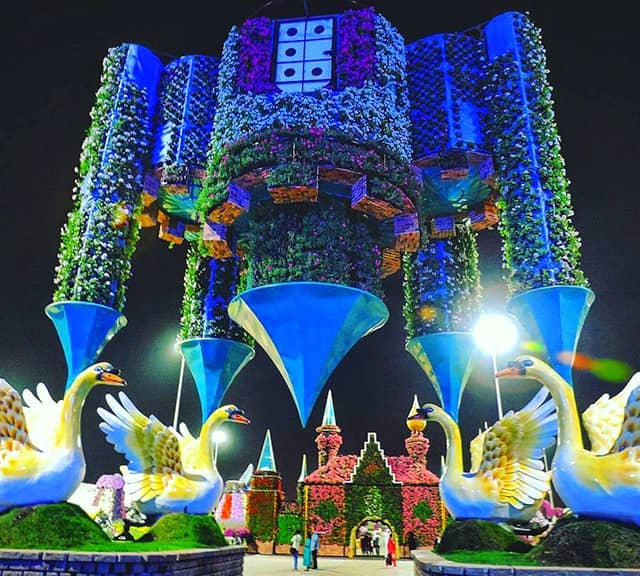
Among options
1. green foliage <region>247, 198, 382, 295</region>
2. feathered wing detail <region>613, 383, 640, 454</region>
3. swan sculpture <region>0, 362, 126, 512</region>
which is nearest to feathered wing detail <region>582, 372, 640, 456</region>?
feathered wing detail <region>613, 383, 640, 454</region>

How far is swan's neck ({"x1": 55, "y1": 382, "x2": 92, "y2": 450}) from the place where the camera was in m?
7.71

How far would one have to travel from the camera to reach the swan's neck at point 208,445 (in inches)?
419

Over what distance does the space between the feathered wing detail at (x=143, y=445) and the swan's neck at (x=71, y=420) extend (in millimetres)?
1243

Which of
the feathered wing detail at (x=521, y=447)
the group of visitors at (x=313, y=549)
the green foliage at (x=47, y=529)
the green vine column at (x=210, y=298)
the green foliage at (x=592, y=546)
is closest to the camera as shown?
the green foliage at (x=592, y=546)

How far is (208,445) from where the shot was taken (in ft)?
36.0

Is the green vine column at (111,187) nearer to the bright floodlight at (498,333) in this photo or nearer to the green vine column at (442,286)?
the green vine column at (442,286)

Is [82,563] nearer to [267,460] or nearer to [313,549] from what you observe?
[313,549]

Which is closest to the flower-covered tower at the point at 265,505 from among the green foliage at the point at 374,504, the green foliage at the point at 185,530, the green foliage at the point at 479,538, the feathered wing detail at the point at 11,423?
the green foliage at the point at 374,504

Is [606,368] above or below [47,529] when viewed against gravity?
above

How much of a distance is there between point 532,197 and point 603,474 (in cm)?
752

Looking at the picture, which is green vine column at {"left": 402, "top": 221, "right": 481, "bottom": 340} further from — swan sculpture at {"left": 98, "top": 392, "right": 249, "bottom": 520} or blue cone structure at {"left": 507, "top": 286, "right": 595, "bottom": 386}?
swan sculpture at {"left": 98, "top": 392, "right": 249, "bottom": 520}

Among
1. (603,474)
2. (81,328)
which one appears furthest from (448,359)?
(81,328)

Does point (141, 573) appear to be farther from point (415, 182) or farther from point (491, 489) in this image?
point (415, 182)

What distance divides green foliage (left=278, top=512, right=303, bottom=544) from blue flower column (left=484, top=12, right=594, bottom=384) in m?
18.5
